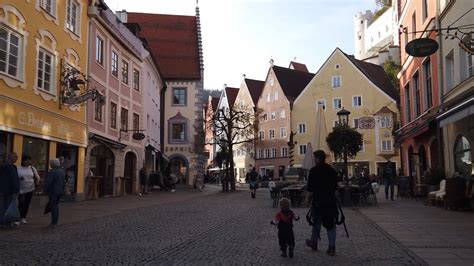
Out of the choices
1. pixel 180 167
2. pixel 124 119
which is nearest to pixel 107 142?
pixel 124 119

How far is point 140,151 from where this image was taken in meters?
32.2

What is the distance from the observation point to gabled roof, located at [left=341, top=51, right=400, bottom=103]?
194 ft

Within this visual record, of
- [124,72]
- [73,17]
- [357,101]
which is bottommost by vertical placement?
[124,72]

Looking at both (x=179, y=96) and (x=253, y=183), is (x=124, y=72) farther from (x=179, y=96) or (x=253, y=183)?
(x=179, y=96)

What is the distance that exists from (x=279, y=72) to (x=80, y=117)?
52079mm

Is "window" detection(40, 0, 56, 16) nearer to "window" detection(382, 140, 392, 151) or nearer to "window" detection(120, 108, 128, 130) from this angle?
"window" detection(120, 108, 128, 130)

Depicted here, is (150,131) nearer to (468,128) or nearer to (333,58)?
(468,128)

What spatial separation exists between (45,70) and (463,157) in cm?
1515

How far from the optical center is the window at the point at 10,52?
1547 cm

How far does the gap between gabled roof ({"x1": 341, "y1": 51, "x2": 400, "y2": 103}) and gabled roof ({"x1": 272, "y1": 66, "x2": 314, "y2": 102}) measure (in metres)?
10.3

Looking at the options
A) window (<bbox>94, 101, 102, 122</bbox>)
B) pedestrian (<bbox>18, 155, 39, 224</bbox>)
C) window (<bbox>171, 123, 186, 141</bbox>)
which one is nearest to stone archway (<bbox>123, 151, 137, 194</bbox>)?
window (<bbox>94, 101, 102, 122</bbox>)

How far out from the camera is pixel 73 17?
2191 centimetres

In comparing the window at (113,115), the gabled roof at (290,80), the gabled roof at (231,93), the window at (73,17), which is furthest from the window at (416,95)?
the gabled roof at (231,93)

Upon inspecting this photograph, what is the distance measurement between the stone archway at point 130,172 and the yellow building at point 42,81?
24.5 ft
